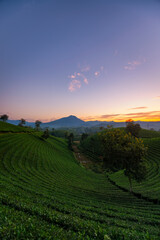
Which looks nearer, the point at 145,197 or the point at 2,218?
the point at 2,218

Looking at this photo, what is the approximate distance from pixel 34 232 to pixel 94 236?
4.26 metres

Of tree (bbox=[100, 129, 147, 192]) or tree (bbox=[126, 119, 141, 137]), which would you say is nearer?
tree (bbox=[100, 129, 147, 192])

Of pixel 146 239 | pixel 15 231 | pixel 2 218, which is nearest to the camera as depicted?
pixel 15 231

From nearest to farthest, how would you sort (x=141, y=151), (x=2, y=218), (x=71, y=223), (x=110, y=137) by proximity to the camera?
(x=2, y=218) < (x=71, y=223) < (x=141, y=151) < (x=110, y=137)

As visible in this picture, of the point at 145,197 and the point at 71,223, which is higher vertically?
the point at 71,223

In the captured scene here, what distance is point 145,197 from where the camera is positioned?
2159cm

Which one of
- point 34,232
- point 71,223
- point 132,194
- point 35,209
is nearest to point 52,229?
point 34,232

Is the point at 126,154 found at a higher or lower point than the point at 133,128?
lower

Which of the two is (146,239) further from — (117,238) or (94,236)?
(94,236)

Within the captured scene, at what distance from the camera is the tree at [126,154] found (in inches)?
914

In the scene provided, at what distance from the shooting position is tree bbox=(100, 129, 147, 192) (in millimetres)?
23219

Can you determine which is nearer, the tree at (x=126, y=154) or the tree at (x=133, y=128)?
the tree at (x=126, y=154)

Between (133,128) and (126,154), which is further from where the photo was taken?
(133,128)

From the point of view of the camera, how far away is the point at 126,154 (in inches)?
908
